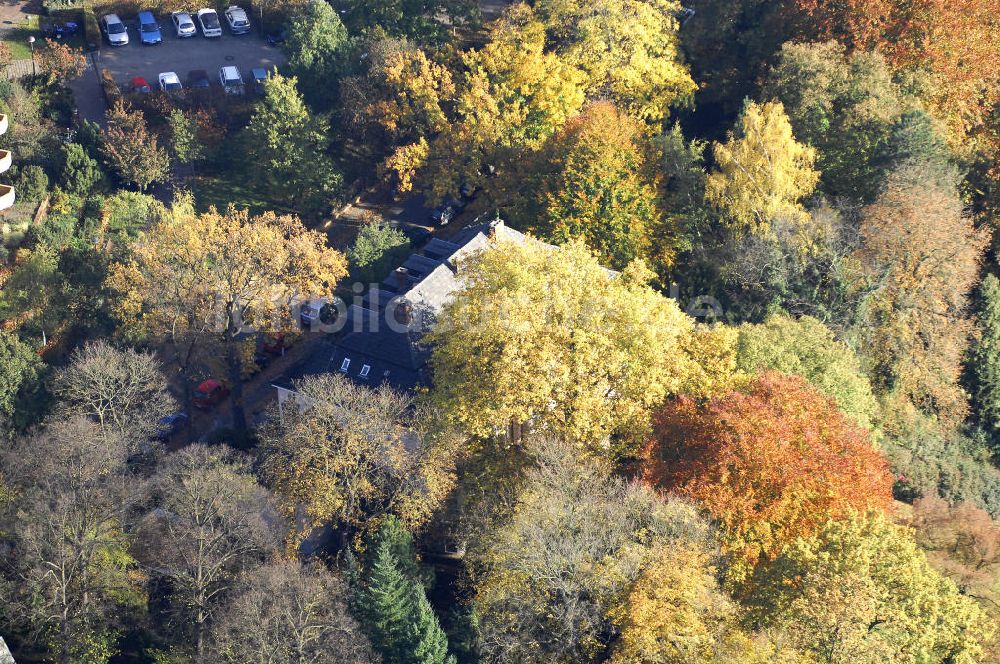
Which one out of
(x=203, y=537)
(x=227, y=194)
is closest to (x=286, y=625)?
(x=203, y=537)

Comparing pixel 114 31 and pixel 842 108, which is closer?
pixel 842 108

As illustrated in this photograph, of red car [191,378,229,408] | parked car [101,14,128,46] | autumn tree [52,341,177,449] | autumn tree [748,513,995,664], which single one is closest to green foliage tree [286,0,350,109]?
parked car [101,14,128,46]

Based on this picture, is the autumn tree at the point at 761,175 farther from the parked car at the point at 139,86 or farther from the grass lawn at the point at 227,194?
the parked car at the point at 139,86

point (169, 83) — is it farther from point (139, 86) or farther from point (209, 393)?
point (209, 393)

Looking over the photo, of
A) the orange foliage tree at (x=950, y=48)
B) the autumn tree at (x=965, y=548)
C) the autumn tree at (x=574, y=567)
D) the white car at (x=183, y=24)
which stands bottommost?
the white car at (x=183, y=24)

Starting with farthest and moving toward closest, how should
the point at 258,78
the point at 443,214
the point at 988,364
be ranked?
the point at 258,78
the point at 443,214
the point at 988,364

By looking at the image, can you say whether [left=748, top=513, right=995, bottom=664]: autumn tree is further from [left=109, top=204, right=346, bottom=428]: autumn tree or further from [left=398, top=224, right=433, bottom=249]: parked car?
[left=398, top=224, right=433, bottom=249]: parked car

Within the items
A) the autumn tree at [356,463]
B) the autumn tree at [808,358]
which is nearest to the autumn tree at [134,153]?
the autumn tree at [356,463]
